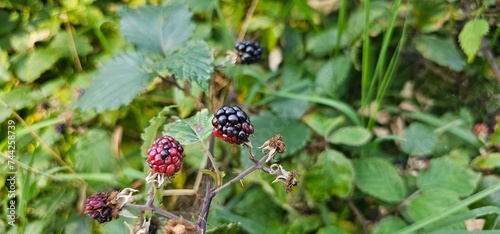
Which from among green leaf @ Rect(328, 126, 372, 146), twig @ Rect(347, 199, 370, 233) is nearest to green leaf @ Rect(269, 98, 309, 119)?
green leaf @ Rect(328, 126, 372, 146)

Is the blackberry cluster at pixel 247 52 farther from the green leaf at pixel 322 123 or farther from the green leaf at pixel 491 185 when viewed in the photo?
the green leaf at pixel 491 185

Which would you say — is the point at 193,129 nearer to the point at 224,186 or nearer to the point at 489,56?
the point at 224,186

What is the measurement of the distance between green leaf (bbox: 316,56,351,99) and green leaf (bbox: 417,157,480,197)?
1.09 feet

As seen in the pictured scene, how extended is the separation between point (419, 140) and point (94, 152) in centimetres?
85

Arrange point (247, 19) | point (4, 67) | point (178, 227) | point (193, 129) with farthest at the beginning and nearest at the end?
point (247, 19) < point (4, 67) < point (193, 129) < point (178, 227)

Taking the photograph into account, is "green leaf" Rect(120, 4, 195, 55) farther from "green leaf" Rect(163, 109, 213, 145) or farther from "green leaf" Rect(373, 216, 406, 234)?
"green leaf" Rect(373, 216, 406, 234)

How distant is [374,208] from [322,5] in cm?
70

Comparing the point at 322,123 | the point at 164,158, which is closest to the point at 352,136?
the point at 322,123

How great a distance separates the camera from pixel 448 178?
1.05 meters

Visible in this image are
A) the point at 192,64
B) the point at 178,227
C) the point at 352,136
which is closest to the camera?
the point at 178,227

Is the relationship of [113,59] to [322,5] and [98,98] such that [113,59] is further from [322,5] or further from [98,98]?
[322,5]

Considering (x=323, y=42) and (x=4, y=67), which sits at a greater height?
(x=323, y=42)

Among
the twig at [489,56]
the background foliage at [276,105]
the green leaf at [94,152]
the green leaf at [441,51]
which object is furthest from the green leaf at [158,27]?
the twig at [489,56]

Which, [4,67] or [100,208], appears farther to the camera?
[4,67]
